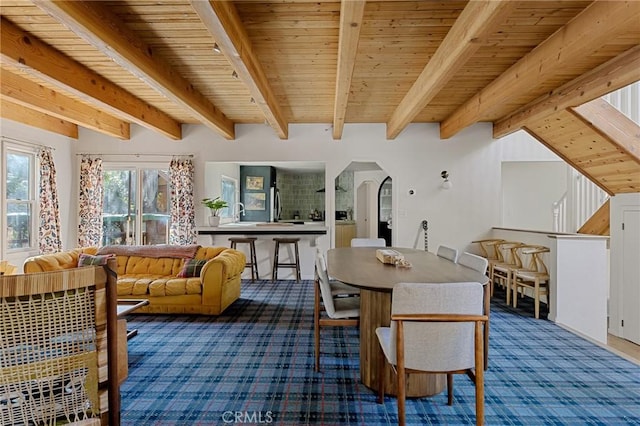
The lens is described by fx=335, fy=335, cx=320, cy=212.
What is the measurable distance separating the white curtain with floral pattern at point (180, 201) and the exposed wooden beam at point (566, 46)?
4.53m

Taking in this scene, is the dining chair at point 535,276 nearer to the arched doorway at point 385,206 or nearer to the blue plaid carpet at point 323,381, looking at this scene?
the blue plaid carpet at point 323,381

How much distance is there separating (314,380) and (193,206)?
412 centimetres

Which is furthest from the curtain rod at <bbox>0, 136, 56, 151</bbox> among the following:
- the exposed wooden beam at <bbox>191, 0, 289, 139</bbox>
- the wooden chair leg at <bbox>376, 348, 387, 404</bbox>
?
the wooden chair leg at <bbox>376, 348, 387, 404</bbox>

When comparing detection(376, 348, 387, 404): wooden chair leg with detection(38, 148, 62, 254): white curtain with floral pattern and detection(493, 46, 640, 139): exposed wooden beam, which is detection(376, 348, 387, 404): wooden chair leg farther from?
detection(38, 148, 62, 254): white curtain with floral pattern

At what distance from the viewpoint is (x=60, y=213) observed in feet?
17.8

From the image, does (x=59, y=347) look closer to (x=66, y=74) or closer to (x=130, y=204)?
(x=66, y=74)

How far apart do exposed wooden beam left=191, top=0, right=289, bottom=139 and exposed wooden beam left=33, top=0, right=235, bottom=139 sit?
76 cm

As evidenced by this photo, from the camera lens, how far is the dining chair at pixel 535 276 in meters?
3.90

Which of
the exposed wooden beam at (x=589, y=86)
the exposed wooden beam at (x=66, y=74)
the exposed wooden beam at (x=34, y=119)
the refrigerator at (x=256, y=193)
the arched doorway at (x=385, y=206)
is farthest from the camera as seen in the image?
the arched doorway at (x=385, y=206)

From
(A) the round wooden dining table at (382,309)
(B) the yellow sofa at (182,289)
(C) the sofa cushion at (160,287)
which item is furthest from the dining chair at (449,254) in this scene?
(C) the sofa cushion at (160,287)

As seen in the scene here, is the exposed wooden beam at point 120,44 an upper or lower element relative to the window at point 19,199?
upper

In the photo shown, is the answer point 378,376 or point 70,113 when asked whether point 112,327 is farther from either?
point 70,113

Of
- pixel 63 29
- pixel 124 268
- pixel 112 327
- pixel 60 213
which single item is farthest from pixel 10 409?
pixel 60 213

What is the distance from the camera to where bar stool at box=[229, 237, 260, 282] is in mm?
5570
